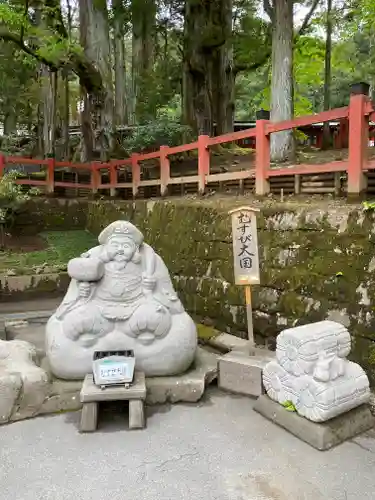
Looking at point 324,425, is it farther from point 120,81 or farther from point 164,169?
point 120,81

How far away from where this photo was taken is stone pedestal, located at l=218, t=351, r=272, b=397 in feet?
14.3

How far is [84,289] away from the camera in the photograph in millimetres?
4484

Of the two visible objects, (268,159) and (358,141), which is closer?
(358,141)

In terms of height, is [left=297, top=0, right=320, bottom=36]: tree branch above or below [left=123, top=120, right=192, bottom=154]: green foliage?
above

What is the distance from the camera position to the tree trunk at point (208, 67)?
1347cm

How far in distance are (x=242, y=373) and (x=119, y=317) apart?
1.36 metres

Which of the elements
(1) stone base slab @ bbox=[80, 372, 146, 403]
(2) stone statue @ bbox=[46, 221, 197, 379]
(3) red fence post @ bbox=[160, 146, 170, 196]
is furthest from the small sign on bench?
(3) red fence post @ bbox=[160, 146, 170, 196]

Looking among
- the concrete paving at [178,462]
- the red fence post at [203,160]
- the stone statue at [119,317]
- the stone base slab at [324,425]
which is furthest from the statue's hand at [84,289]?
the red fence post at [203,160]

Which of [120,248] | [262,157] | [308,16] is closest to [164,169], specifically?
[262,157]

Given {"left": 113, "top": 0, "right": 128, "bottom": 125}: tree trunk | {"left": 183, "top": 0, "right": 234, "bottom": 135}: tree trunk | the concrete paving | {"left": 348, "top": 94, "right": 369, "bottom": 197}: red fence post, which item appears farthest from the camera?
{"left": 113, "top": 0, "right": 128, "bottom": 125}: tree trunk

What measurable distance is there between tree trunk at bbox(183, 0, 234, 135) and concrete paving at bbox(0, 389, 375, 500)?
11570 mm

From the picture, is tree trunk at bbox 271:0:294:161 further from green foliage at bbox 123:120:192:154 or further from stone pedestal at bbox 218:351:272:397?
stone pedestal at bbox 218:351:272:397

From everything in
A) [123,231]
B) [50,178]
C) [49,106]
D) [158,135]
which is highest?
[49,106]

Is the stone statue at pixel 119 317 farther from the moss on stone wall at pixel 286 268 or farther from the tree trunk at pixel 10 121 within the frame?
the tree trunk at pixel 10 121
